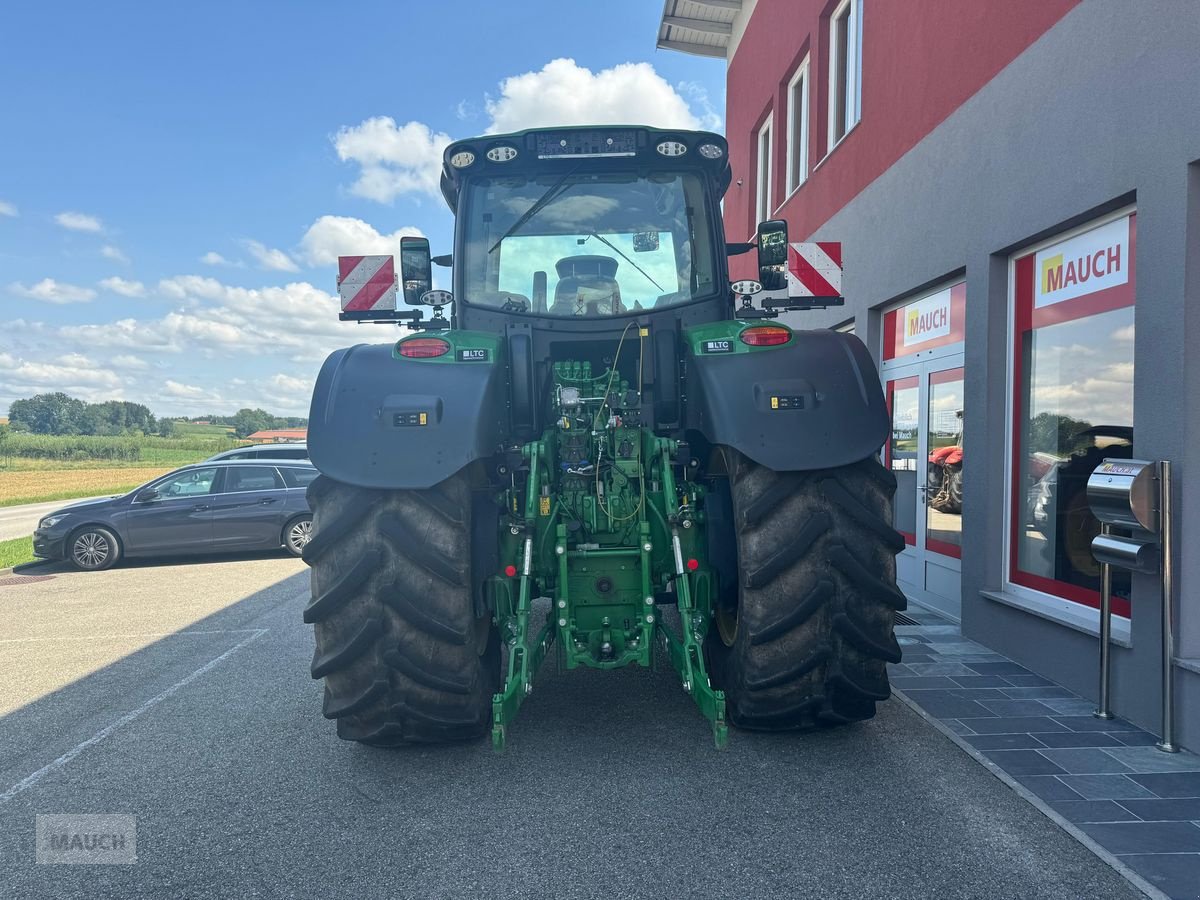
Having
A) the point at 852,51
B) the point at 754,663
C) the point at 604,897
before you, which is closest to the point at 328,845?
the point at 604,897

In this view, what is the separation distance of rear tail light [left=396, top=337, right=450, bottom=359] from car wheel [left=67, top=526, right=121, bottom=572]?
945cm

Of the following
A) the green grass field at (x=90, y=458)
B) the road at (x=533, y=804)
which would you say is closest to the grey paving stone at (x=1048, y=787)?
the road at (x=533, y=804)

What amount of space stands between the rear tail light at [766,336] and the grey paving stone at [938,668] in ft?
8.57

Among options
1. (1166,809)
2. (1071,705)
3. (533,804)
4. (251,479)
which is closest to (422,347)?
(533,804)

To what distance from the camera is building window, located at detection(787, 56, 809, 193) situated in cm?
1146

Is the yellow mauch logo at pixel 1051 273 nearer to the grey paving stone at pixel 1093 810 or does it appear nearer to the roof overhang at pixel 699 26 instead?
the grey paving stone at pixel 1093 810

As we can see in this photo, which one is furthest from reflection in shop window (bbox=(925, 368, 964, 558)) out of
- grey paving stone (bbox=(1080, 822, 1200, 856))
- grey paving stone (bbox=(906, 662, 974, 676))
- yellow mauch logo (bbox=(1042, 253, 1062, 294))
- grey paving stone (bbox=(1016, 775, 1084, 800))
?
grey paving stone (bbox=(1080, 822, 1200, 856))

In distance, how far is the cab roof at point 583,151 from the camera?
419cm

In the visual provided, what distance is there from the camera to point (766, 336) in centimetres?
377

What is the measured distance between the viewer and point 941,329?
6941 mm

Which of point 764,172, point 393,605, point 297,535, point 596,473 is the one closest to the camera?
point 393,605

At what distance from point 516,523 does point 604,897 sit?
1634 mm

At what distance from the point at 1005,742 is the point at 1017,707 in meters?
0.63

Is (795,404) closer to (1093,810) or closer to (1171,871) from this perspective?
(1093,810)
